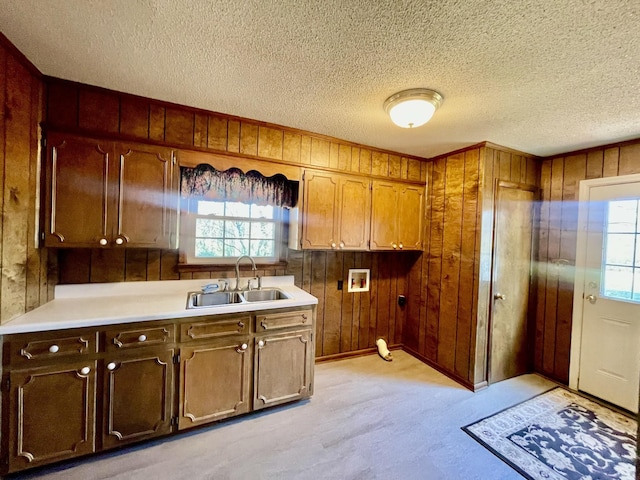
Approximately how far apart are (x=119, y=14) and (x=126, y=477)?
2552mm

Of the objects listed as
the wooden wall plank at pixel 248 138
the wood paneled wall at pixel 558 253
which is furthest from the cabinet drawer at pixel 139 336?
the wood paneled wall at pixel 558 253

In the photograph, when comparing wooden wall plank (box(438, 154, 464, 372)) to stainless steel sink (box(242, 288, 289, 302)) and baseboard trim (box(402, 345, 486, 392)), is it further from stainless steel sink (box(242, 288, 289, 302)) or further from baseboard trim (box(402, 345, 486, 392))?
stainless steel sink (box(242, 288, 289, 302))

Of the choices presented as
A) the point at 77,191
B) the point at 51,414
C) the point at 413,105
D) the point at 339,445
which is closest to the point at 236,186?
the point at 77,191

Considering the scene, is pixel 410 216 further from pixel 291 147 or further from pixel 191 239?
pixel 191 239

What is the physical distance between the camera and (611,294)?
2537 mm

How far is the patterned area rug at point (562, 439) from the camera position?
1781 millimetres

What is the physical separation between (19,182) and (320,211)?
214cm

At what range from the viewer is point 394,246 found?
309 centimetres

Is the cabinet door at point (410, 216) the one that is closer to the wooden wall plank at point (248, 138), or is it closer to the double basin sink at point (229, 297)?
the double basin sink at point (229, 297)

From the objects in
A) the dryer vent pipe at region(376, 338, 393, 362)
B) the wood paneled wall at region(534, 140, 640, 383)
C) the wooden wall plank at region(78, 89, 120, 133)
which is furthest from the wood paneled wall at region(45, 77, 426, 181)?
the dryer vent pipe at region(376, 338, 393, 362)

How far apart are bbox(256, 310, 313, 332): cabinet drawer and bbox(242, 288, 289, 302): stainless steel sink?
0.29 meters

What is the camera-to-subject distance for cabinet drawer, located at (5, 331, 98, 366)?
5.00 feet

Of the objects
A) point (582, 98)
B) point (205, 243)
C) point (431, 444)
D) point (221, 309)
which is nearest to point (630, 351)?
point (431, 444)

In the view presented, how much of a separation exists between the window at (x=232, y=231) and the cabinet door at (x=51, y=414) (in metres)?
1.15
